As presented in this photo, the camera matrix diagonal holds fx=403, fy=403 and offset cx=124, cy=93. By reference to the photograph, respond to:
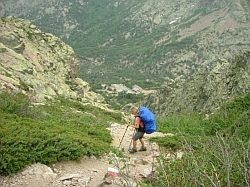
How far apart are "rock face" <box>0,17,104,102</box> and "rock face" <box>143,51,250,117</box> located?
27.9ft

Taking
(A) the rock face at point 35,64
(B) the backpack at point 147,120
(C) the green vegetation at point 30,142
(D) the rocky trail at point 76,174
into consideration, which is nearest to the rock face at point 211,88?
(A) the rock face at point 35,64

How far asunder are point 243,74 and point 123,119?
11129 mm

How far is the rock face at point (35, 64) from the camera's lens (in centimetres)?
2419

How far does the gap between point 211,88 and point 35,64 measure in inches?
568

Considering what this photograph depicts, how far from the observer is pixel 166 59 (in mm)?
189875

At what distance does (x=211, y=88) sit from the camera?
33594 mm

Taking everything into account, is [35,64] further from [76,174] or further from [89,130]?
[76,174]

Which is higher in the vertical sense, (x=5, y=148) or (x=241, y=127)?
(x=5, y=148)

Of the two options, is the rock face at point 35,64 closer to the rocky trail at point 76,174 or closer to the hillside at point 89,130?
the hillside at point 89,130

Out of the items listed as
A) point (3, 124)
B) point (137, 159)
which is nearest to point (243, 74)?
point (137, 159)

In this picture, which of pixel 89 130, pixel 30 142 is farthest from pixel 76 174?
pixel 89 130

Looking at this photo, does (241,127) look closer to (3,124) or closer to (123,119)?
(3,124)

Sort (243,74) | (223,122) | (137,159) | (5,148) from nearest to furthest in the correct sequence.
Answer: (5,148)
(137,159)
(223,122)
(243,74)

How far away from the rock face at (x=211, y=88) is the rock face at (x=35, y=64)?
8511mm
